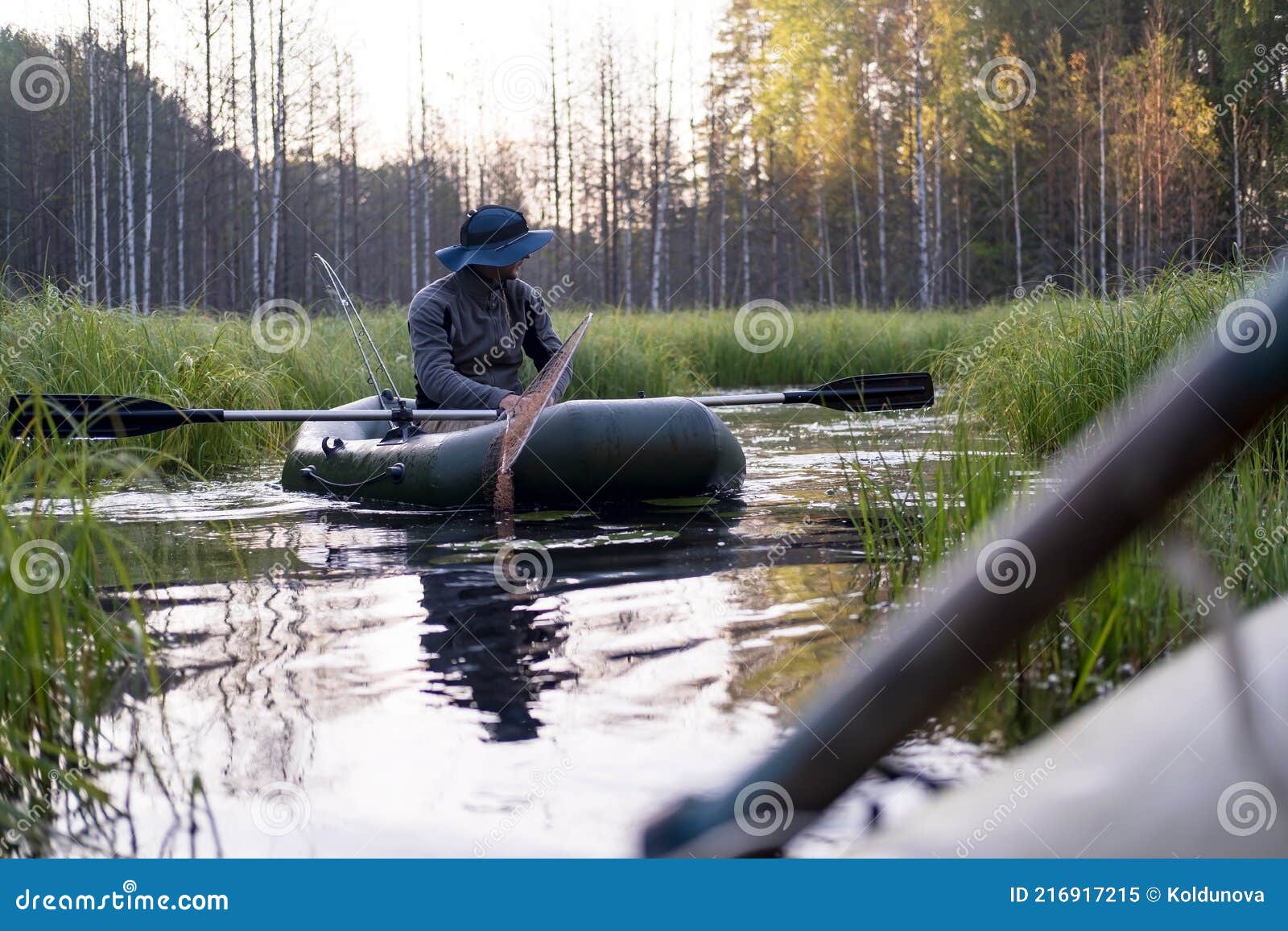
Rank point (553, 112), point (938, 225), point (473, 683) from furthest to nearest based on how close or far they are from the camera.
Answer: point (553, 112)
point (938, 225)
point (473, 683)

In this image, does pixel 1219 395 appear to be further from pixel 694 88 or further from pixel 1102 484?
pixel 694 88

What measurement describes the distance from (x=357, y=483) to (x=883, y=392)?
2.86 m

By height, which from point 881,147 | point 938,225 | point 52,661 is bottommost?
point 52,661

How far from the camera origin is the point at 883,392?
Result: 6.18 metres

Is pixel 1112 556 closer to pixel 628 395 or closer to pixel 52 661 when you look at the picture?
pixel 52 661

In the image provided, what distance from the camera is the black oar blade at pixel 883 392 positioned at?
6.18 m

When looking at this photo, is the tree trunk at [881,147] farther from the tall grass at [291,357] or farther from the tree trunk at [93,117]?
the tree trunk at [93,117]

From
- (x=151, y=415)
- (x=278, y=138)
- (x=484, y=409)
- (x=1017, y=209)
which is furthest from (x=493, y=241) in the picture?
(x=1017, y=209)

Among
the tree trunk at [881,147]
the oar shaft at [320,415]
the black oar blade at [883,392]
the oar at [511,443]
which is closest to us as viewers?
the oar at [511,443]

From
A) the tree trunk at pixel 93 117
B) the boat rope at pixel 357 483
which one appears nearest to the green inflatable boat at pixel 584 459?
the boat rope at pixel 357 483

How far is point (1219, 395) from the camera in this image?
0.56m

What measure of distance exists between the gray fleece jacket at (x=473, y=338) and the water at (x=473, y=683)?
1094 mm

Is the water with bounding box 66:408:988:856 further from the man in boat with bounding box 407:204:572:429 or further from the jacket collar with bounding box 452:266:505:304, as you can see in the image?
the jacket collar with bounding box 452:266:505:304

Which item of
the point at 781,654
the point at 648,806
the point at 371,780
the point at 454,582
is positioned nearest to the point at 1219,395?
the point at 648,806
